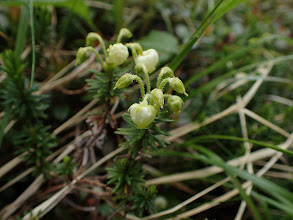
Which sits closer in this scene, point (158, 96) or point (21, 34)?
point (158, 96)

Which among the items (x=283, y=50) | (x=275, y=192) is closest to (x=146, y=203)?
(x=275, y=192)

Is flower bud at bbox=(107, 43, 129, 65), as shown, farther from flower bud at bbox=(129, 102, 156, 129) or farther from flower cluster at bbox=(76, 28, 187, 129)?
flower bud at bbox=(129, 102, 156, 129)

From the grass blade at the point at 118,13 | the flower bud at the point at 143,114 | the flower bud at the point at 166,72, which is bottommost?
the flower bud at the point at 143,114

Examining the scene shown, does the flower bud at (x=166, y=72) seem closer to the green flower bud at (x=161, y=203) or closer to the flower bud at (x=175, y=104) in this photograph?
the flower bud at (x=175, y=104)

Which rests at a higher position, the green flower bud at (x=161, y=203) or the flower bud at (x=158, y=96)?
the flower bud at (x=158, y=96)

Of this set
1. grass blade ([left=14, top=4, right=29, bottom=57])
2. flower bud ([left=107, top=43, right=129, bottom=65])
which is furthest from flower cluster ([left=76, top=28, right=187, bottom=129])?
grass blade ([left=14, top=4, right=29, bottom=57])

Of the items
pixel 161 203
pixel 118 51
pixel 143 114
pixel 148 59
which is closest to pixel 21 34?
pixel 118 51

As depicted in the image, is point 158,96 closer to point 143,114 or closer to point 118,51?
point 143,114

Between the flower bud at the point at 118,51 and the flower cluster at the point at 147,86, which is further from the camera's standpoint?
the flower bud at the point at 118,51

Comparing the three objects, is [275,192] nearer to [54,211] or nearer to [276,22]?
[54,211]

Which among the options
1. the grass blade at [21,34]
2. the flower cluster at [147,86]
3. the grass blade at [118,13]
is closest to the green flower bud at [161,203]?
the flower cluster at [147,86]

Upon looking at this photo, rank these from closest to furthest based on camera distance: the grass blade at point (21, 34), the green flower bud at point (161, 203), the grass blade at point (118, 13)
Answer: the grass blade at point (21, 34) < the green flower bud at point (161, 203) < the grass blade at point (118, 13)
